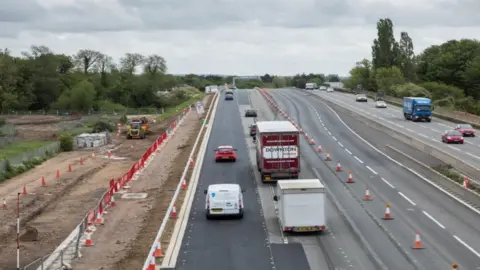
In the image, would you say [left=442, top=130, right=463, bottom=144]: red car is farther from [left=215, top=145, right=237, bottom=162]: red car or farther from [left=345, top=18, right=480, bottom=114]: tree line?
[left=345, top=18, right=480, bottom=114]: tree line

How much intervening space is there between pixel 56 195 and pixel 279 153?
15260 mm

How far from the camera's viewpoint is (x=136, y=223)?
35.2m

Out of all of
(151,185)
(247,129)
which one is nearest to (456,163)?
(151,185)

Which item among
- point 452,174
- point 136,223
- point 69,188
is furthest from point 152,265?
point 69,188

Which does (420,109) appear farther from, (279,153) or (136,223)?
(136,223)

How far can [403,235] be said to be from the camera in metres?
30.4

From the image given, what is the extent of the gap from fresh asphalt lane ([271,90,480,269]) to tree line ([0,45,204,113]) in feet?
264

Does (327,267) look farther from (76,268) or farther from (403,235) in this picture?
(76,268)

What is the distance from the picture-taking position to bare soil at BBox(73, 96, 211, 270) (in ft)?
90.5

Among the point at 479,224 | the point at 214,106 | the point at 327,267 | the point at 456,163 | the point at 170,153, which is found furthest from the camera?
the point at 214,106

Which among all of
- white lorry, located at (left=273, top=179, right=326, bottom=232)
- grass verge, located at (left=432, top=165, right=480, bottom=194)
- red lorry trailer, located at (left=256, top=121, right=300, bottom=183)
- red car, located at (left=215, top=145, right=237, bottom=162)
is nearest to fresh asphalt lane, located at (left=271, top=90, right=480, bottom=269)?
grass verge, located at (left=432, top=165, right=480, bottom=194)

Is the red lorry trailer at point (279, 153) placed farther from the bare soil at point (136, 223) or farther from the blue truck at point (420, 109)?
the blue truck at point (420, 109)

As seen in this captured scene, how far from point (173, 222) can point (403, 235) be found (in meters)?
10.3

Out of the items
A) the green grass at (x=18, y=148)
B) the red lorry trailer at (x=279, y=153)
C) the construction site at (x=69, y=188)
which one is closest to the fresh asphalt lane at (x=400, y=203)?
the red lorry trailer at (x=279, y=153)
